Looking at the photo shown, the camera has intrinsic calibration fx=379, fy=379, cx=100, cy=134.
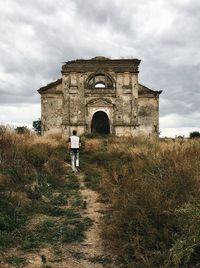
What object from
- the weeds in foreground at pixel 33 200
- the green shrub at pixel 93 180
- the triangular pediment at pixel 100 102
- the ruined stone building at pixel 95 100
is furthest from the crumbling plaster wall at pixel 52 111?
the green shrub at pixel 93 180


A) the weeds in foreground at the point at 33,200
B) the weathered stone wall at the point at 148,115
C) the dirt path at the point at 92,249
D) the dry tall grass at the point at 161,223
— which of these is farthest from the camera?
the weathered stone wall at the point at 148,115

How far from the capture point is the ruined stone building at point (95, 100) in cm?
3347

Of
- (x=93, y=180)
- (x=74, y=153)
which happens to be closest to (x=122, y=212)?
(x=93, y=180)

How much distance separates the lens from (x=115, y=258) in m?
6.01

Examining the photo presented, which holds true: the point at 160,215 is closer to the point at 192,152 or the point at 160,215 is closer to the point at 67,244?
the point at 67,244

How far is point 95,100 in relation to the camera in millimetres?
33656

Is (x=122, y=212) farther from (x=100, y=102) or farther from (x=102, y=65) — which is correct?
(x=102, y=65)

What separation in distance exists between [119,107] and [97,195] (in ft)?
78.4

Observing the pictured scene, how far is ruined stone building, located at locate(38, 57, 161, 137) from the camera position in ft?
110

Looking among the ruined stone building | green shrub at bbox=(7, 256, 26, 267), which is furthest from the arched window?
green shrub at bbox=(7, 256, 26, 267)

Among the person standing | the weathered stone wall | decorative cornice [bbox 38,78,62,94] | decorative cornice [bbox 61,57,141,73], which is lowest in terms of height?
the person standing

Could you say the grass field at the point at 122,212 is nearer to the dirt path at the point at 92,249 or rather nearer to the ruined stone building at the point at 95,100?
the dirt path at the point at 92,249

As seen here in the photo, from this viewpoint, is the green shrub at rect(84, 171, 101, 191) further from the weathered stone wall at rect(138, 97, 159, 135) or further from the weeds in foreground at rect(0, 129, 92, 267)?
the weathered stone wall at rect(138, 97, 159, 135)

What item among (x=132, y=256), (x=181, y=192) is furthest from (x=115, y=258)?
(x=181, y=192)
